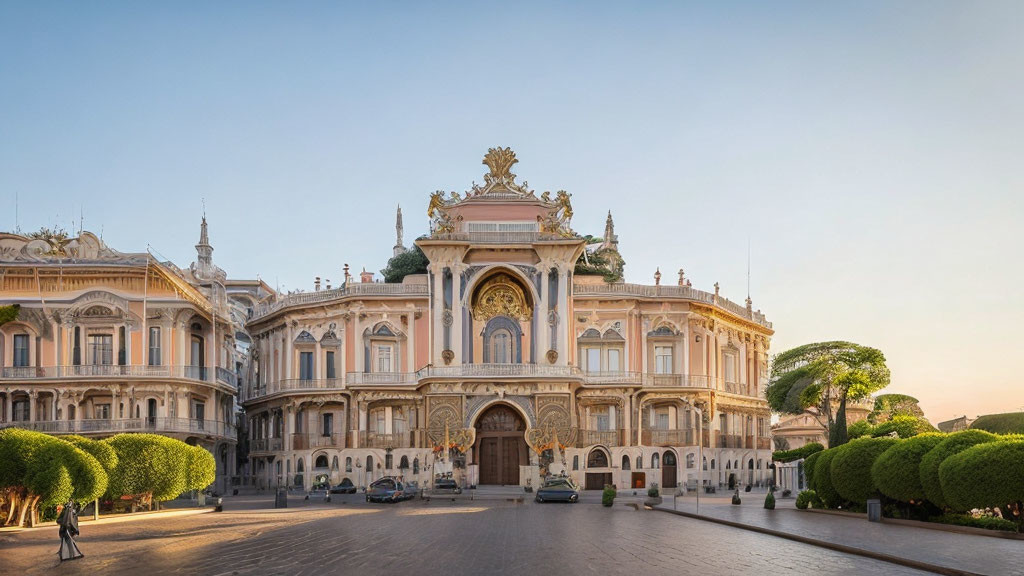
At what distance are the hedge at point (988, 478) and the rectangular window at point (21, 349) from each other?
2031 inches

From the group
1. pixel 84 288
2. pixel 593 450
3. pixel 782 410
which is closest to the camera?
pixel 84 288

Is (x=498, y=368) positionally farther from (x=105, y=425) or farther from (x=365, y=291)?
(x=105, y=425)

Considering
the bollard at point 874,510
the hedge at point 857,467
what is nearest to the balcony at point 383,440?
the hedge at point 857,467

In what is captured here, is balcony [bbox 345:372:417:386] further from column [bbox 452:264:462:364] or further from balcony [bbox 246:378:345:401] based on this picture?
column [bbox 452:264:462:364]

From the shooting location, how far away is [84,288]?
61188mm

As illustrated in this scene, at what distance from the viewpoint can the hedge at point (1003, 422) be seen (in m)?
63.1

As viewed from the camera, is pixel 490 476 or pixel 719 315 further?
pixel 719 315

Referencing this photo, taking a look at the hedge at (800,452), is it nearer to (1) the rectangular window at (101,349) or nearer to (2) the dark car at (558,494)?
(2) the dark car at (558,494)

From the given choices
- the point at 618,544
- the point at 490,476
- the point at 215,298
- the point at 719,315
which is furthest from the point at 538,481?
the point at 618,544

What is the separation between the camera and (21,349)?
60656mm

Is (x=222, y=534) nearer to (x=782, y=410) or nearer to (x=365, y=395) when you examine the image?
(x=365, y=395)

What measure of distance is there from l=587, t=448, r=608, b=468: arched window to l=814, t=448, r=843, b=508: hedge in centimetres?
2665

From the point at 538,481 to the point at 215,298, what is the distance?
978 inches

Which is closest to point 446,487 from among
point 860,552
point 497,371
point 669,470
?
point 497,371
